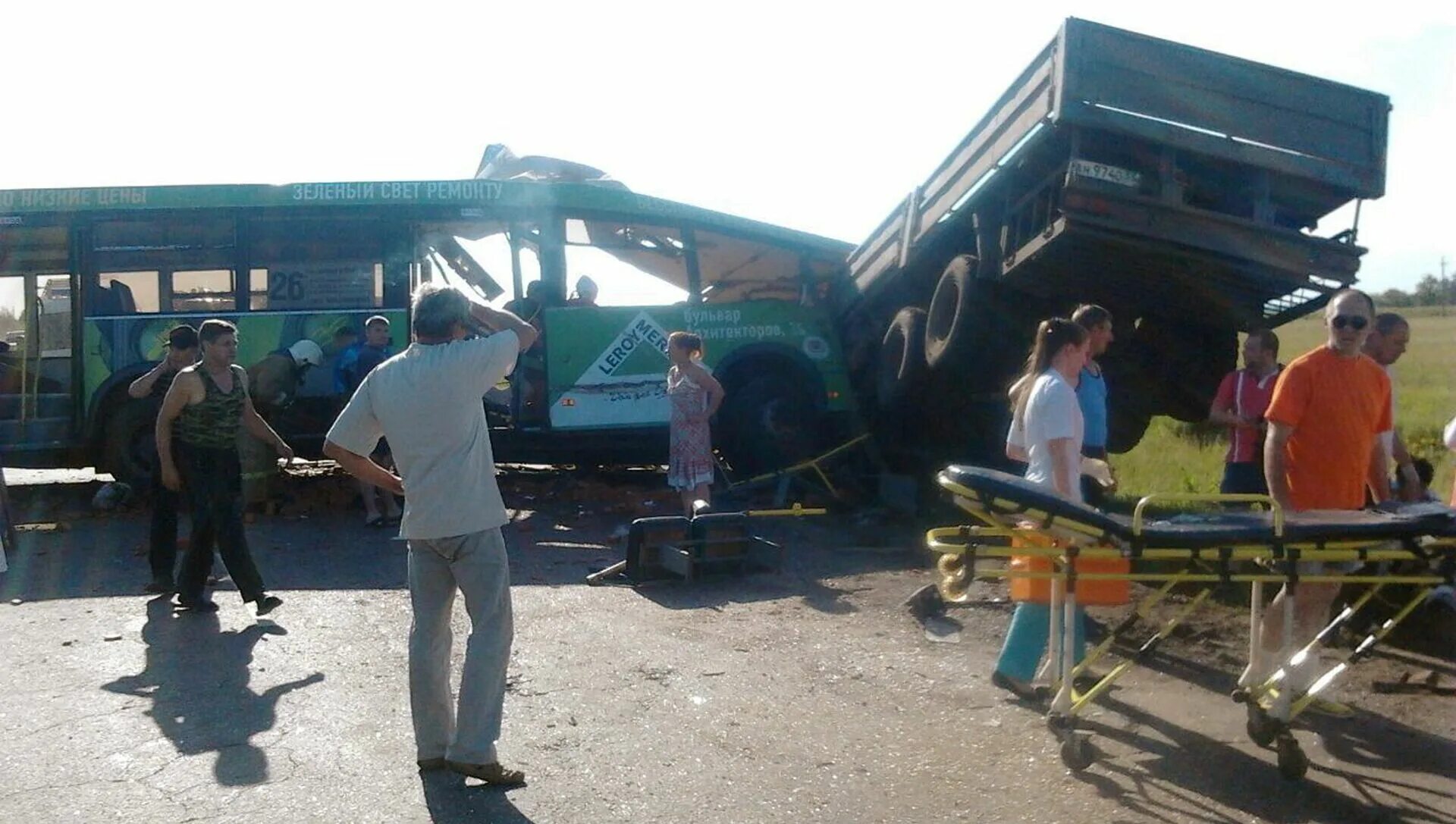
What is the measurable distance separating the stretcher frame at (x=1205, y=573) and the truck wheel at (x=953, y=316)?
483cm

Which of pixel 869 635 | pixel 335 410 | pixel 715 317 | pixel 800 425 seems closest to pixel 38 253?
pixel 335 410

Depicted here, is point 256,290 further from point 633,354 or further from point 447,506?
point 447,506

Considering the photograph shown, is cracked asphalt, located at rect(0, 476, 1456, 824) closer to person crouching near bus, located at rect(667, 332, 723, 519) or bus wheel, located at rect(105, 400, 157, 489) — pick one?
person crouching near bus, located at rect(667, 332, 723, 519)

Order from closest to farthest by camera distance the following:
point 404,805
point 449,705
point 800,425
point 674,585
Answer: point 404,805 < point 449,705 < point 674,585 < point 800,425

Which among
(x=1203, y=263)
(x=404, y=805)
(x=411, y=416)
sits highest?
(x=1203, y=263)

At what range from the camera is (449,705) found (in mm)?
5047

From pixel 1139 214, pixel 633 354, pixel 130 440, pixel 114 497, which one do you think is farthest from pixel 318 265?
pixel 1139 214

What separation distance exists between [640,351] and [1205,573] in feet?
27.2

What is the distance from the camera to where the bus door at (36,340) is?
12219 mm

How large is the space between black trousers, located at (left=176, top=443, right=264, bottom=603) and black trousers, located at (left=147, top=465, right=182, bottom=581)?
43 centimetres

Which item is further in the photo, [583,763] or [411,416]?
[583,763]

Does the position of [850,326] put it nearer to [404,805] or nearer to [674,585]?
[674,585]

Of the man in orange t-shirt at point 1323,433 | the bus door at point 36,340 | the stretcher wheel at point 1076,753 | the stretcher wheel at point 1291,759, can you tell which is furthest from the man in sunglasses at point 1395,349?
the bus door at point 36,340

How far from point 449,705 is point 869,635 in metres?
2.79
